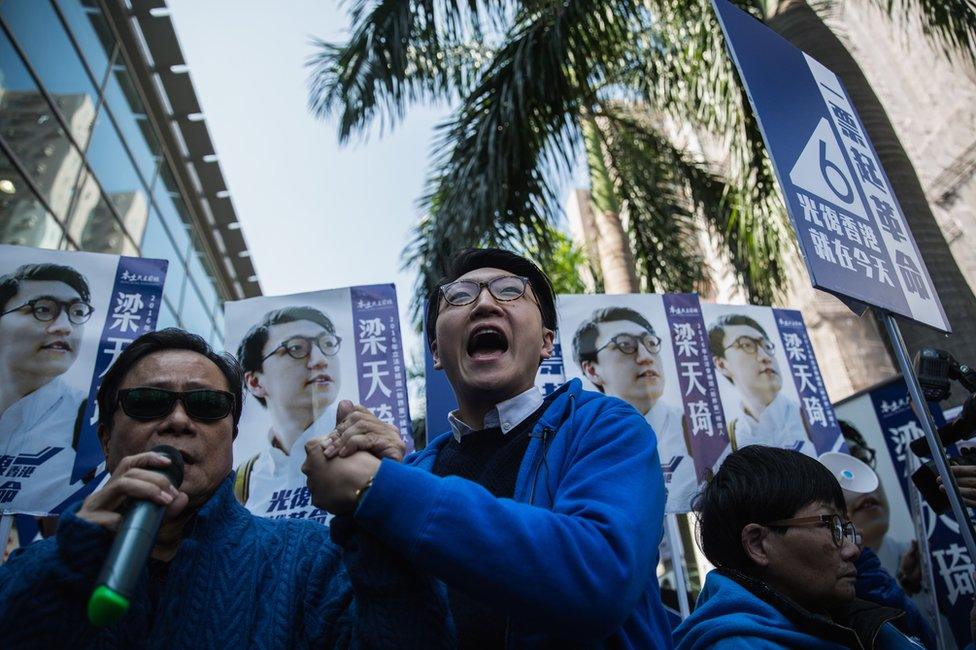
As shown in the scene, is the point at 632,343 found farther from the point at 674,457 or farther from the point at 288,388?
the point at 288,388

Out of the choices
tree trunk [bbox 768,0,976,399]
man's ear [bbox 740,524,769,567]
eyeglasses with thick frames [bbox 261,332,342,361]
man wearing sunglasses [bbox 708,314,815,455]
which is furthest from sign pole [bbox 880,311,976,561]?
eyeglasses with thick frames [bbox 261,332,342,361]

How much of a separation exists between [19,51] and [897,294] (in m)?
8.65

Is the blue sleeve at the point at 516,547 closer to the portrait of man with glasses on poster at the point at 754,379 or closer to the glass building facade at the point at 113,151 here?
the portrait of man with glasses on poster at the point at 754,379

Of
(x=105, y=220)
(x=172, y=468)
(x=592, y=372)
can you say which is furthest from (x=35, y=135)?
(x=172, y=468)

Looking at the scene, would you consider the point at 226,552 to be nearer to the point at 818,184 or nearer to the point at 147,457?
the point at 147,457

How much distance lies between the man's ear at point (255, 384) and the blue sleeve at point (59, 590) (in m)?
2.66

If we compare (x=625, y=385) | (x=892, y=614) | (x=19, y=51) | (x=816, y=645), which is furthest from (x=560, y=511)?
(x=19, y=51)

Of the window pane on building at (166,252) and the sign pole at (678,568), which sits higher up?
the window pane on building at (166,252)

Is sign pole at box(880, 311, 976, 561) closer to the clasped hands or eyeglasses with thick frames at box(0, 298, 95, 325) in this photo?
the clasped hands

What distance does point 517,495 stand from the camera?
1354 millimetres

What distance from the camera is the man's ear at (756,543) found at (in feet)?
6.26

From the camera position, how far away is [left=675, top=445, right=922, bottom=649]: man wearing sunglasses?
1.71 meters

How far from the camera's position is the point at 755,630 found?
1.67 m

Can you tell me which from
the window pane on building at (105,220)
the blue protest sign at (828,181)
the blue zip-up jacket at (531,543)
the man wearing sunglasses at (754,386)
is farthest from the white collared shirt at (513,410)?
the window pane on building at (105,220)
